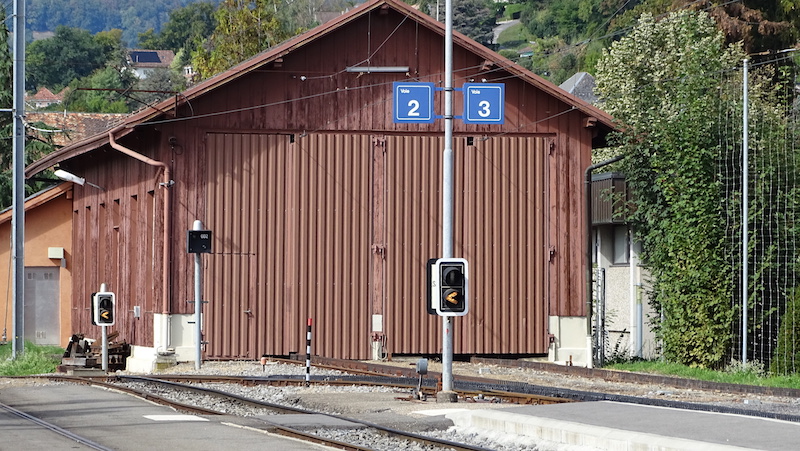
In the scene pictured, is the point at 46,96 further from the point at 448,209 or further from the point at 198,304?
the point at 448,209

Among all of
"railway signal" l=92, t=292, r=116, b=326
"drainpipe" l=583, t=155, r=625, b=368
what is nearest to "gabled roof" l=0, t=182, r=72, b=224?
"railway signal" l=92, t=292, r=116, b=326

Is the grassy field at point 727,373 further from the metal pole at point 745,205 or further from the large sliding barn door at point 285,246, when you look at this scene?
the large sliding barn door at point 285,246

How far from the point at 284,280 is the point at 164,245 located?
8.99ft

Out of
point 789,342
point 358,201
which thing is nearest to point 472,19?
point 358,201

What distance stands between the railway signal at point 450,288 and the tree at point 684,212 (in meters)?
8.99

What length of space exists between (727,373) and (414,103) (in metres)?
8.23

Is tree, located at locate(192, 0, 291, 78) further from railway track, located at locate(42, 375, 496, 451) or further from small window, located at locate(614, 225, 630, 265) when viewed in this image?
railway track, located at locate(42, 375, 496, 451)

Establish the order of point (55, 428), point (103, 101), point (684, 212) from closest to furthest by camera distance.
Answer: point (55, 428)
point (684, 212)
point (103, 101)

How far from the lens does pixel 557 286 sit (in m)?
28.6

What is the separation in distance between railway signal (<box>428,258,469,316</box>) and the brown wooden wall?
1068 centimetres

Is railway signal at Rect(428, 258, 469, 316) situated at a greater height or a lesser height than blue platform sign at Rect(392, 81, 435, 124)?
lesser

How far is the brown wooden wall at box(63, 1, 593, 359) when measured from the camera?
27.9 m

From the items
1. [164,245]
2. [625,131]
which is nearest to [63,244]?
[164,245]

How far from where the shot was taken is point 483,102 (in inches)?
892
